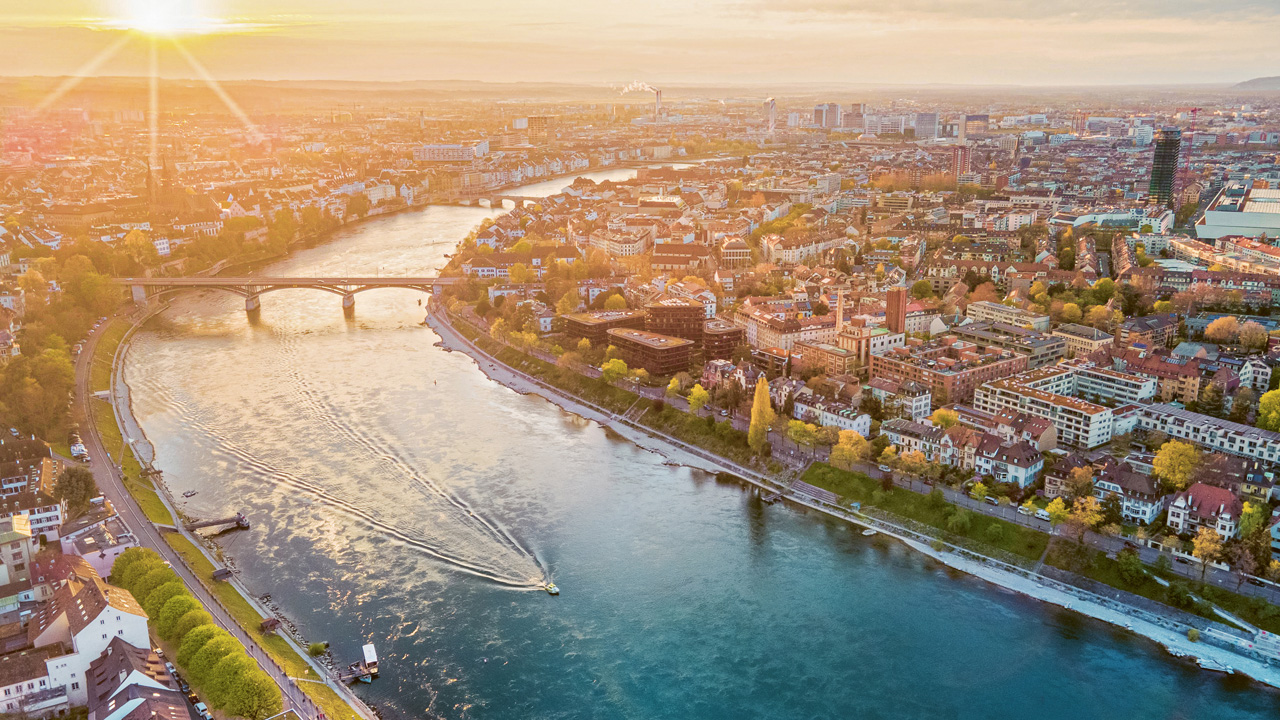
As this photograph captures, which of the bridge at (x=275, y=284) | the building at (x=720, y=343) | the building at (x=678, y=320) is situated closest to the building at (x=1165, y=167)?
the building at (x=720, y=343)

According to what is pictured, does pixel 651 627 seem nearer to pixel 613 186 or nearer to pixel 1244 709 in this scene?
pixel 1244 709

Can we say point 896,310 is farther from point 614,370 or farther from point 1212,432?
point 1212,432

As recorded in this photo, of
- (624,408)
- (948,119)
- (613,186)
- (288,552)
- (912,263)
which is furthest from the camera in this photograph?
(948,119)

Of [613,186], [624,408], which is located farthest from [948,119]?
[624,408]

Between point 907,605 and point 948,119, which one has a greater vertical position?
point 948,119

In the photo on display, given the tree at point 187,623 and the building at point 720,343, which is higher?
the building at point 720,343

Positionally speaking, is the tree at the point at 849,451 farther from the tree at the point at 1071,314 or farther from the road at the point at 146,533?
the tree at the point at 1071,314
